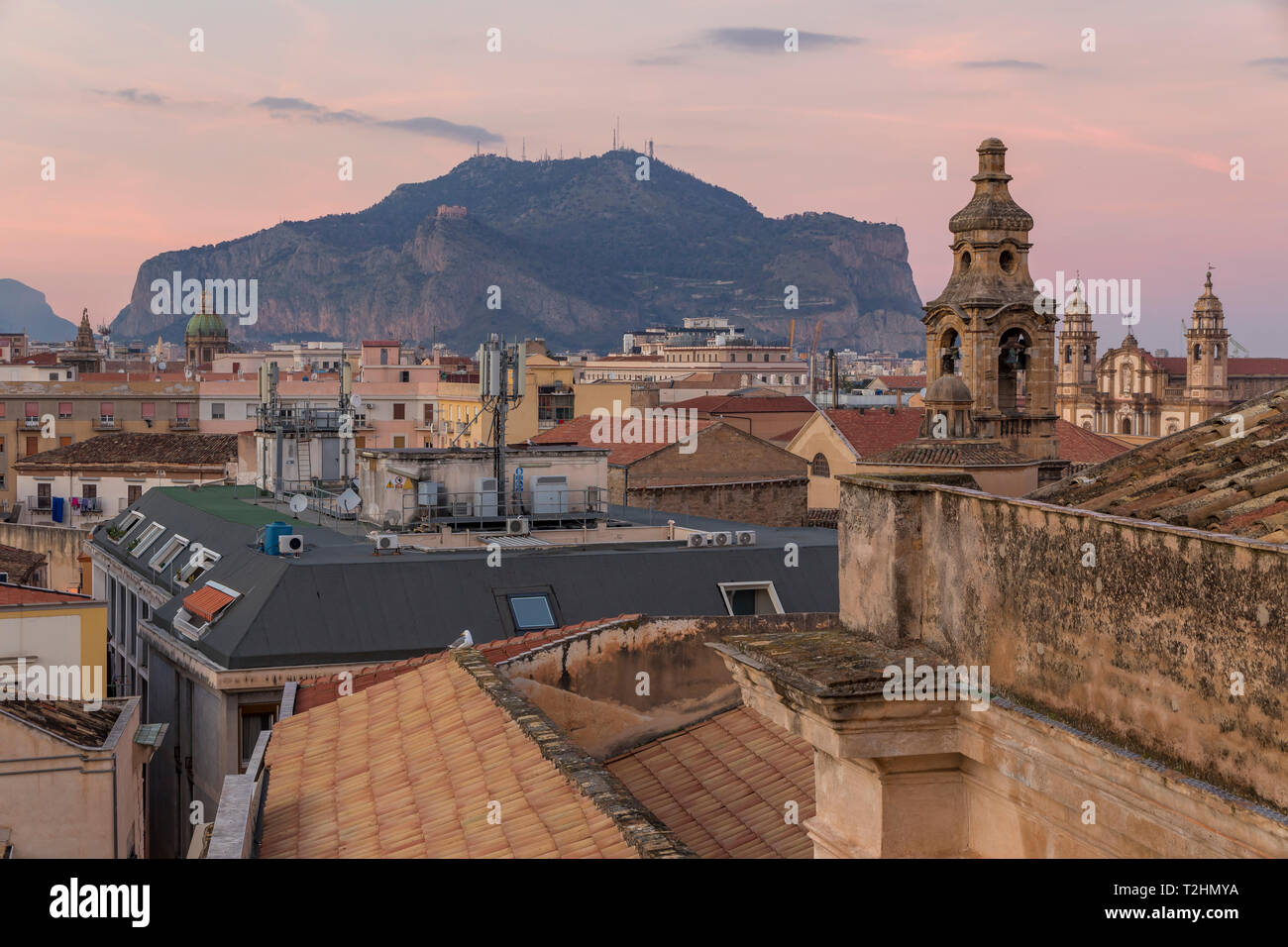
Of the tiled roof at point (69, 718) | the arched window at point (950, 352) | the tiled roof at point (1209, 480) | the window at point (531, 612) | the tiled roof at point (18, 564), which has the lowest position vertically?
the tiled roof at point (18, 564)

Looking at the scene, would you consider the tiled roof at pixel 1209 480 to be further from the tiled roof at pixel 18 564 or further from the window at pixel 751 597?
the tiled roof at pixel 18 564

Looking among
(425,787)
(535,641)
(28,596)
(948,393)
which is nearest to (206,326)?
(948,393)

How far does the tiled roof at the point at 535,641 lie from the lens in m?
16.5

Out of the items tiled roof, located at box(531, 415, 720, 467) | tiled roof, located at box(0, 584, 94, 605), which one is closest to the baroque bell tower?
tiled roof, located at box(531, 415, 720, 467)

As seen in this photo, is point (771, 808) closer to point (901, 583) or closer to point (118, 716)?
point (901, 583)

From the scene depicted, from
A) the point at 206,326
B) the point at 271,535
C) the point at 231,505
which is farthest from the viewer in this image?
the point at 206,326

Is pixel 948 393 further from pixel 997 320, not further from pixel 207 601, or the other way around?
pixel 207 601

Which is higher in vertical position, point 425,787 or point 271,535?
point 271,535

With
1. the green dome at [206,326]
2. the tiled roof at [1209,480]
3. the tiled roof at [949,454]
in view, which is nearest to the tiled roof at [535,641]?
the tiled roof at [1209,480]

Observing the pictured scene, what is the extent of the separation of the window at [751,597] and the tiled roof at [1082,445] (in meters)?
33.1

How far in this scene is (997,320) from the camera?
46844 millimetres

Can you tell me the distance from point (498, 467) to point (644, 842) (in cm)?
2577

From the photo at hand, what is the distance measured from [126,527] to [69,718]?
24114 millimetres

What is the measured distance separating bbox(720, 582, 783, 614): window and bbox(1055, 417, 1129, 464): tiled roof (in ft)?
109
